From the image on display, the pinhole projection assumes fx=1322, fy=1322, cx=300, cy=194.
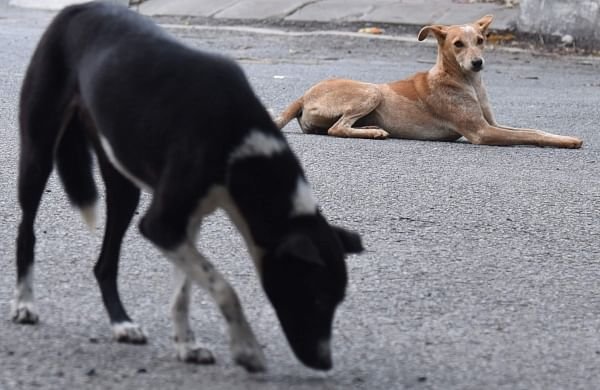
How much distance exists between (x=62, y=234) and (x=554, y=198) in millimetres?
2977

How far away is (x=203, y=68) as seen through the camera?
425 centimetres

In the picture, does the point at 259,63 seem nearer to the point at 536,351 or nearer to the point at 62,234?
the point at 62,234

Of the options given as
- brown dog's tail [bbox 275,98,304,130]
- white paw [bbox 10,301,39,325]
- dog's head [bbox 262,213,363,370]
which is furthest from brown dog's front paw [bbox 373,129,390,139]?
dog's head [bbox 262,213,363,370]

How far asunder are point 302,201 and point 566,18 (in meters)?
12.8

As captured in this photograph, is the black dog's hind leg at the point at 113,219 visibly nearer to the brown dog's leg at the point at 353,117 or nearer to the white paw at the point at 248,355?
the white paw at the point at 248,355

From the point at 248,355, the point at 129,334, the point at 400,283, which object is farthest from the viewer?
the point at 400,283

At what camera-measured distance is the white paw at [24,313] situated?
4773mm

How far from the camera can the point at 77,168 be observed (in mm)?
5012

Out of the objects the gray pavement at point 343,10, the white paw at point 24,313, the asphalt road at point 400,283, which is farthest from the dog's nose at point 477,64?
the gray pavement at point 343,10

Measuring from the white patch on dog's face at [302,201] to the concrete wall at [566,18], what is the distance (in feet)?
41.5

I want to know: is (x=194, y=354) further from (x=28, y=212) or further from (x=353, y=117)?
(x=353, y=117)

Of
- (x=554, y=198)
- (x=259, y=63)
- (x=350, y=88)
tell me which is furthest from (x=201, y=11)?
(x=554, y=198)

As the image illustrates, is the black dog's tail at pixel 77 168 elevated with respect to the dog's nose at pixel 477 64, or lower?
elevated

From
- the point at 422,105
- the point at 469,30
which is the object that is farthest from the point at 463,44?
the point at 422,105
